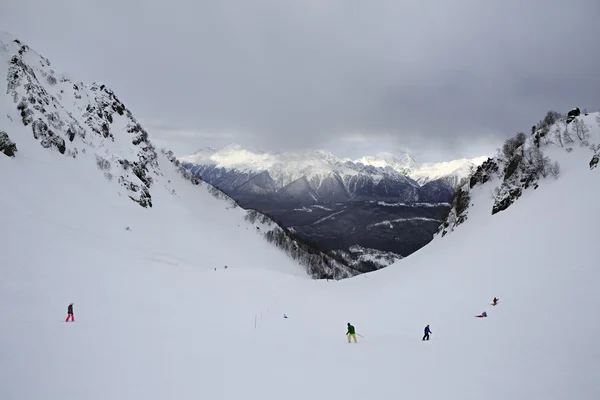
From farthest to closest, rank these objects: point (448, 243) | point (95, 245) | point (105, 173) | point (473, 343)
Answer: point (105, 173)
point (448, 243)
point (95, 245)
point (473, 343)

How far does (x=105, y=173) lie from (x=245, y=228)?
7576cm

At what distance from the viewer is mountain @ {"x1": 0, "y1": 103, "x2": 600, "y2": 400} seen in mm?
12070

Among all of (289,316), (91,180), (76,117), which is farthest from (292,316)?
(76,117)

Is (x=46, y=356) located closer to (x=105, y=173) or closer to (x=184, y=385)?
(x=184, y=385)

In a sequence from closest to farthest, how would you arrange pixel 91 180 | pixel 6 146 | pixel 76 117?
pixel 6 146 < pixel 91 180 < pixel 76 117

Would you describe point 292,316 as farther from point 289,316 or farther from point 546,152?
point 546,152

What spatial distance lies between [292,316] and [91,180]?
5558 cm

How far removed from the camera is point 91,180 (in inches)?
2406

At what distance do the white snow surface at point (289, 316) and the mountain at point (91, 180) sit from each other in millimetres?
642

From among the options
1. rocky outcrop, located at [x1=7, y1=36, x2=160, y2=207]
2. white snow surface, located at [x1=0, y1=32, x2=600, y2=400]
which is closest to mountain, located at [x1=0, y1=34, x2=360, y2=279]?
rocky outcrop, located at [x1=7, y1=36, x2=160, y2=207]

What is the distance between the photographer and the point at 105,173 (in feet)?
225

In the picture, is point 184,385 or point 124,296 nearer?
point 184,385

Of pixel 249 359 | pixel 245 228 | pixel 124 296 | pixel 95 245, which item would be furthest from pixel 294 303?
pixel 245 228

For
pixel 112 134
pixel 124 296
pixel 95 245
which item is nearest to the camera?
pixel 124 296
